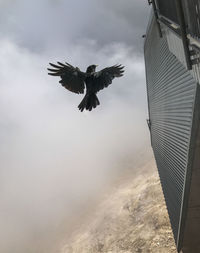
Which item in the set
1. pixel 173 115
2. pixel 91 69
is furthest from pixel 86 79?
pixel 173 115

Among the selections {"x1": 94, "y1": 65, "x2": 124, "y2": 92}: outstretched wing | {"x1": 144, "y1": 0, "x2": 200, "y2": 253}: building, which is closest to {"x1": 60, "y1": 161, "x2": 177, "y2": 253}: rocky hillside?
{"x1": 144, "y1": 0, "x2": 200, "y2": 253}: building

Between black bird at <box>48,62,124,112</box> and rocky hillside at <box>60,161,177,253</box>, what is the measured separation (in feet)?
185

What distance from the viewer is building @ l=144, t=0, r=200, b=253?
16547 mm

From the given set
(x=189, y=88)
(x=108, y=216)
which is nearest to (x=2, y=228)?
(x=108, y=216)

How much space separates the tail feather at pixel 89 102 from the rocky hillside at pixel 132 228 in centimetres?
5643

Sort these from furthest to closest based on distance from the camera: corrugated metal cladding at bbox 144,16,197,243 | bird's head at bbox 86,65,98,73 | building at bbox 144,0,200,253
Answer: corrugated metal cladding at bbox 144,16,197,243 < building at bbox 144,0,200,253 < bird's head at bbox 86,65,98,73

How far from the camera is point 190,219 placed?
2358 cm

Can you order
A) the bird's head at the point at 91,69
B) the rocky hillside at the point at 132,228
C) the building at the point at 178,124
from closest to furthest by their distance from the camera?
the bird's head at the point at 91,69 → the building at the point at 178,124 → the rocky hillside at the point at 132,228

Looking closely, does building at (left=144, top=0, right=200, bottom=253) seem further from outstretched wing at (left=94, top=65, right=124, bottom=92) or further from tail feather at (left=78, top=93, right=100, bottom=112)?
tail feather at (left=78, top=93, right=100, bottom=112)

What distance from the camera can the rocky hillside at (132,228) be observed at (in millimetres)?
64375

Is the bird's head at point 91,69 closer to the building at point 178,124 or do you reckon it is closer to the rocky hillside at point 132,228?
the building at point 178,124

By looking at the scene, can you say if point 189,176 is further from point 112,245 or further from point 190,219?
point 112,245

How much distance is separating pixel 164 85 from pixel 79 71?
59.5 feet

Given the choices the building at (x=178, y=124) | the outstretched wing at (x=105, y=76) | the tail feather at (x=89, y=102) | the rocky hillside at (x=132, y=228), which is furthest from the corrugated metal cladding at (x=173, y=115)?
the rocky hillside at (x=132, y=228)
